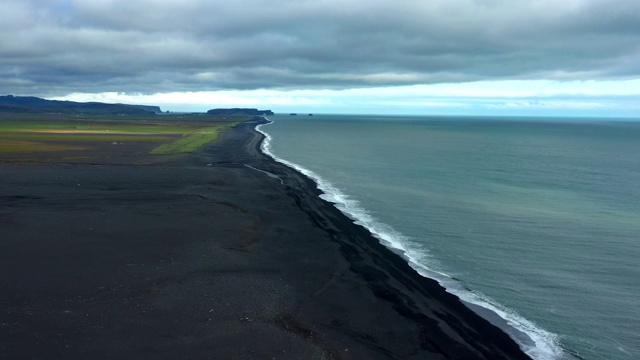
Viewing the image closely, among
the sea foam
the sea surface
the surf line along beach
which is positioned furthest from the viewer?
the sea surface

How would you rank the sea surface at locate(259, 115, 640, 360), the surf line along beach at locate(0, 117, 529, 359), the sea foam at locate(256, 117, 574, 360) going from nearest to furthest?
the surf line along beach at locate(0, 117, 529, 359) < the sea foam at locate(256, 117, 574, 360) < the sea surface at locate(259, 115, 640, 360)

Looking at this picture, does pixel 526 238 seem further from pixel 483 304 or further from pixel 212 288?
pixel 212 288

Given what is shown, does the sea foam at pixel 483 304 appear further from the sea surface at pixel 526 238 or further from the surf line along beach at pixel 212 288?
the surf line along beach at pixel 212 288

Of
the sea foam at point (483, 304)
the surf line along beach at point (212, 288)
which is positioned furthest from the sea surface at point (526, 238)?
the surf line along beach at point (212, 288)

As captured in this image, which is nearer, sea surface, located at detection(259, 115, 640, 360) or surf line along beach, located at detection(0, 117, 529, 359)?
surf line along beach, located at detection(0, 117, 529, 359)

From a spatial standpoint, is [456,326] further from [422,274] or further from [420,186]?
[420,186]

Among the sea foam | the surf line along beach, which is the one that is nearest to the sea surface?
the sea foam

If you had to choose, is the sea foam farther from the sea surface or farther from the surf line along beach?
the surf line along beach

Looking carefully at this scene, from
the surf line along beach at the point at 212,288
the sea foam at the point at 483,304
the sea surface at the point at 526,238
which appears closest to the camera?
the surf line along beach at the point at 212,288
